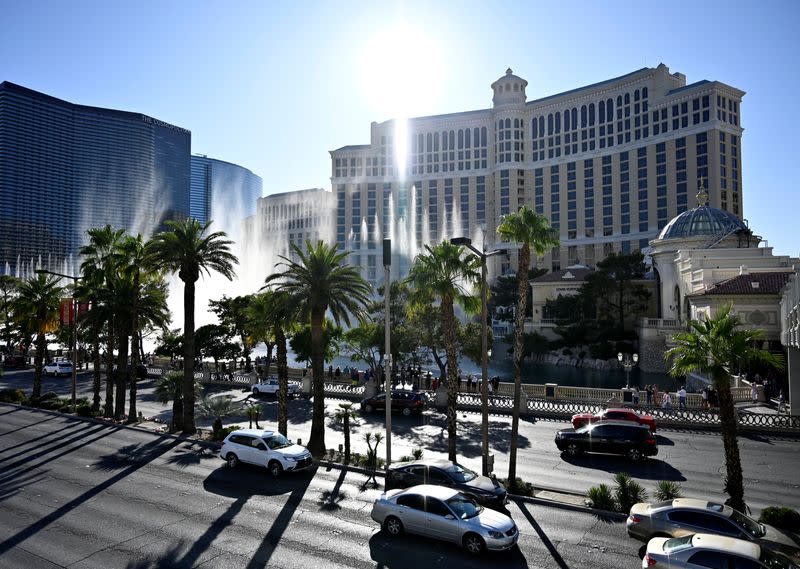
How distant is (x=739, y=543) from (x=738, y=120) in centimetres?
14024

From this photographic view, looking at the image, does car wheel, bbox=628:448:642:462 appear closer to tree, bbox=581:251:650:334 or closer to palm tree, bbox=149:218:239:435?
palm tree, bbox=149:218:239:435

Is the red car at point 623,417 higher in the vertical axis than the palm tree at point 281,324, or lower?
lower

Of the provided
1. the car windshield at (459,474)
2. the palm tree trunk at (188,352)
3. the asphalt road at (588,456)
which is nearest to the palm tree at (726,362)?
the asphalt road at (588,456)

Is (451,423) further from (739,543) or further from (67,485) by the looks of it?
(67,485)

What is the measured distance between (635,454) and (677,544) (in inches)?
497

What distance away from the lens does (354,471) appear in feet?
70.7

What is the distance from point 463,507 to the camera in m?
14.1

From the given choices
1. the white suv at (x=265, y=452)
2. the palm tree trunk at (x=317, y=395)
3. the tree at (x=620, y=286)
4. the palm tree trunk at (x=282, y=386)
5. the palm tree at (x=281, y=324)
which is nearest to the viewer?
the white suv at (x=265, y=452)

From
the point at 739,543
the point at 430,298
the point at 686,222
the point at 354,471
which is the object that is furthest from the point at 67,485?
the point at 686,222

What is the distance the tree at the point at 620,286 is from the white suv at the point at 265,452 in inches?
2634

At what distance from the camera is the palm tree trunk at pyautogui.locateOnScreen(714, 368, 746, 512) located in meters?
16.1

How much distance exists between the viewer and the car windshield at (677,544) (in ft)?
37.0

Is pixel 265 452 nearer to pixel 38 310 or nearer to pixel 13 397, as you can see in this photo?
pixel 38 310

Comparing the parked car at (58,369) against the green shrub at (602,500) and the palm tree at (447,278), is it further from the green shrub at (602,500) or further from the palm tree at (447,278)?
the green shrub at (602,500)
